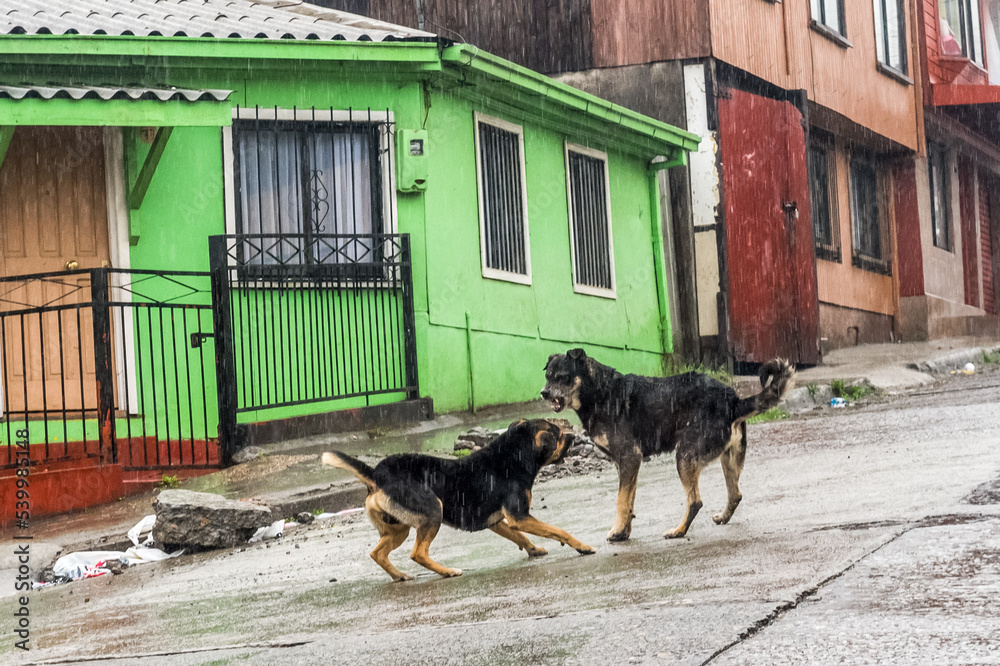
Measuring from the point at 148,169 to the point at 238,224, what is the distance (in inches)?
41.8

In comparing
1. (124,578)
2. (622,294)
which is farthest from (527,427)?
(622,294)

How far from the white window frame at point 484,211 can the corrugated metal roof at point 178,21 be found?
126cm

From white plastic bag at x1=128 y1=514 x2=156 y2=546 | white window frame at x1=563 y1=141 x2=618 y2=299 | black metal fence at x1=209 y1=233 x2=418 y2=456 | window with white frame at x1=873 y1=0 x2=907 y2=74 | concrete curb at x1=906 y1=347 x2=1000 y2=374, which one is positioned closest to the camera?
white plastic bag at x1=128 y1=514 x2=156 y2=546

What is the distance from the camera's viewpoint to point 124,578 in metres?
7.08

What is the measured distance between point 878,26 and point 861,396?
10.4 meters

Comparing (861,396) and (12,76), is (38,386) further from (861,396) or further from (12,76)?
(861,396)

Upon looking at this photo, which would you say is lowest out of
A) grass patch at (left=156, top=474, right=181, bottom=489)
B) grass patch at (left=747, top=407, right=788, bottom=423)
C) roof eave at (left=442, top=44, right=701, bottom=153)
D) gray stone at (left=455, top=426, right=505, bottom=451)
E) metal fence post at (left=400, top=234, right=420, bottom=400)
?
grass patch at (left=156, top=474, right=181, bottom=489)

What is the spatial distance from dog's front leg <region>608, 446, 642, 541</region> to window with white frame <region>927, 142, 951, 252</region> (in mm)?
18932

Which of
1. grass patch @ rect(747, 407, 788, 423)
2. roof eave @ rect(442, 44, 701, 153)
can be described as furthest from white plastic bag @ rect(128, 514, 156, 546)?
grass patch @ rect(747, 407, 788, 423)

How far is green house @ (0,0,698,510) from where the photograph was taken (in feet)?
34.9

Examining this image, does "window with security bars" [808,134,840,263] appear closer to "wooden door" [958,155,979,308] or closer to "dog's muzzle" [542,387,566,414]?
"wooden door" [958,155,979,308]

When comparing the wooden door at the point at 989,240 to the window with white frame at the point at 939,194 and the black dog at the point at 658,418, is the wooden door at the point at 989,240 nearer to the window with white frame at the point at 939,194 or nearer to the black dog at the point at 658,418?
the window with white frame at the point at 939,194

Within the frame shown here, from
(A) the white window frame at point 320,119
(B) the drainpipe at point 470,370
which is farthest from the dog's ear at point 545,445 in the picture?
(B) the drainpipe at point 470,370

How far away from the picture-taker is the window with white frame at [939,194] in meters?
23.5
